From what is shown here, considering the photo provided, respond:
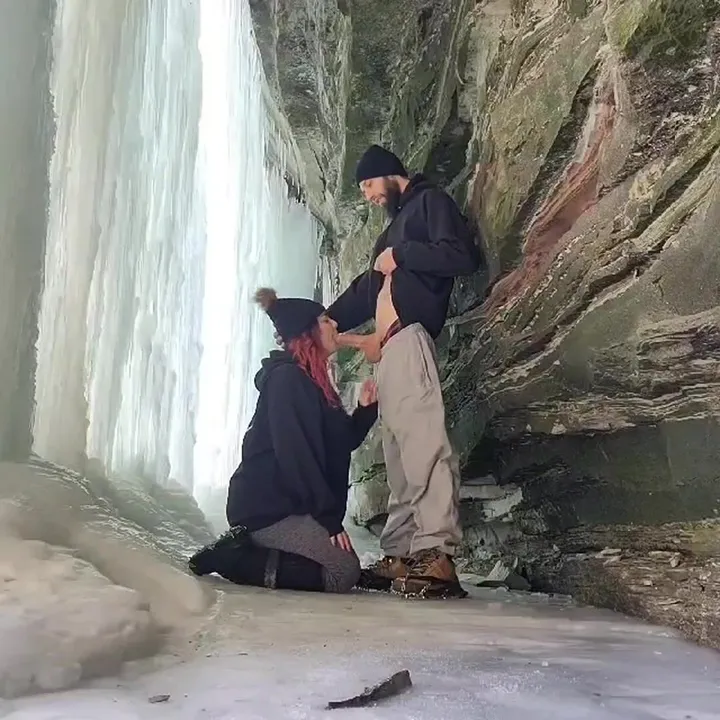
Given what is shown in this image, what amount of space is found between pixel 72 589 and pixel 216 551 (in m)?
1.37

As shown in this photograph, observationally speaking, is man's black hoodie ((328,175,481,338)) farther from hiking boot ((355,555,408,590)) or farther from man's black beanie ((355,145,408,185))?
hiking boot ((355,555,408,590))

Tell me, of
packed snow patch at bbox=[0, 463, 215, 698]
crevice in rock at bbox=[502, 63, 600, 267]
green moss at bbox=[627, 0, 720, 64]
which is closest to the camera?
packed snow patch at bbox=[0, 463, 215, 698]

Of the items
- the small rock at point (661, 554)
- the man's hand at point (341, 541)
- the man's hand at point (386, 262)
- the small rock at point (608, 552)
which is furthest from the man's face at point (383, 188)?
the small rock at point (661, 554)

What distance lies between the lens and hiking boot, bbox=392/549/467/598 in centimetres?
317

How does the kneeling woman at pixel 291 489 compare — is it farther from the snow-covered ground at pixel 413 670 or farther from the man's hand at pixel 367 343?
the snow-covered ground at pixel 413 670

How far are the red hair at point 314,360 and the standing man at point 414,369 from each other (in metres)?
0.23

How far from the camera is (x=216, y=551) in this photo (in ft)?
11.0

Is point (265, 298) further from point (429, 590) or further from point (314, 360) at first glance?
point (429, 590)

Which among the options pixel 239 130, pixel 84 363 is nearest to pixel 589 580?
pixel 84 363

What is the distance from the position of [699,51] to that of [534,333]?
126cm

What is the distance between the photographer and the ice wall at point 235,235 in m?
8.50

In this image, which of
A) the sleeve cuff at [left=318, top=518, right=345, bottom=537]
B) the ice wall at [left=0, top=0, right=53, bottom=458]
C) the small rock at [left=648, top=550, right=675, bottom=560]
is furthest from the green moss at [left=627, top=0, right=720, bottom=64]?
the ice wall at [left=0, top=0, right=53, bottom=458]

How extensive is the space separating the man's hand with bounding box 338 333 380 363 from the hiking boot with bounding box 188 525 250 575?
0.94 m

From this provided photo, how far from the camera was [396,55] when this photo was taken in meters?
5.59
